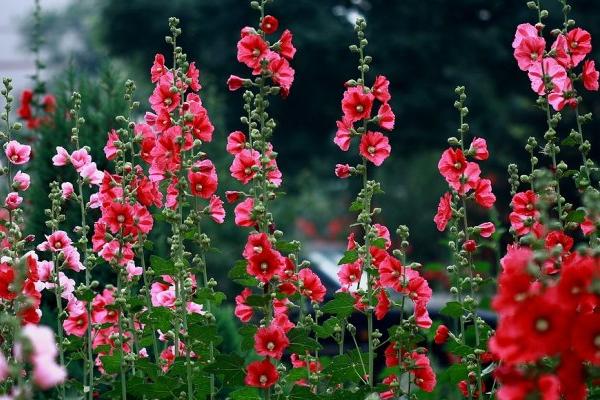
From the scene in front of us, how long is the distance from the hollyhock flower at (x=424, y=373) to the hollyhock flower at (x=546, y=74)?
36.3 inches

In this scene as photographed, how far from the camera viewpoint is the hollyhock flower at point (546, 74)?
3229 mm

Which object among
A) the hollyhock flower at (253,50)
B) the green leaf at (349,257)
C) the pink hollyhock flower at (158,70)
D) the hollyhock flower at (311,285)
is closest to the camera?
the hollyhock flower at (253,50)

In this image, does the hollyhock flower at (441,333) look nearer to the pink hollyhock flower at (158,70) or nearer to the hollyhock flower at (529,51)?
the hollyhock flower at (529,51)

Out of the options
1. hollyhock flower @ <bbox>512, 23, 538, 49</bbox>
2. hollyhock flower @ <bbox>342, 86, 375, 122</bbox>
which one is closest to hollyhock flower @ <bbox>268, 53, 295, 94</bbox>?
hollyhock flower @ <bbox>342, 86, 375, 122</bbox>

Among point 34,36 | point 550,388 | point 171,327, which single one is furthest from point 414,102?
point 550,388

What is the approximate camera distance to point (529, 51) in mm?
3229

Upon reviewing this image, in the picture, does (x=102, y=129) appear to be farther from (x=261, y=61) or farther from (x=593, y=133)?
(x=593, y=133)

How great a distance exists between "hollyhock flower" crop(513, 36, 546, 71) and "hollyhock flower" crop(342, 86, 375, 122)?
50 cm

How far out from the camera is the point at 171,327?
365 cm

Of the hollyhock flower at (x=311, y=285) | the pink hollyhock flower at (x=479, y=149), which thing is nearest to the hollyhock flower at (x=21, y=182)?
the hollyhock flower at (x=311, y=285)

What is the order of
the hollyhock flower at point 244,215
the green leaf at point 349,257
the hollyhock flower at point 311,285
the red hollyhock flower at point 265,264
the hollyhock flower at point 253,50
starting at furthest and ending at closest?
1. the hollyhock flower at point 311,285
2. the green leaf at point 349,257
3. the hollyhock flower at point 253,50
4. the hollyhock flower at point 244,215
5. the red hollyhock flower at point 265,264

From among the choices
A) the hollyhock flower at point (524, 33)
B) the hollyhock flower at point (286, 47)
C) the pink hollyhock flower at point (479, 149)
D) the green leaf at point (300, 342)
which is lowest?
the green leaf at point (300, 342)

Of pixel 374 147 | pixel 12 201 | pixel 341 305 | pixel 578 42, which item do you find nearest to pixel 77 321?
pixel 12 201

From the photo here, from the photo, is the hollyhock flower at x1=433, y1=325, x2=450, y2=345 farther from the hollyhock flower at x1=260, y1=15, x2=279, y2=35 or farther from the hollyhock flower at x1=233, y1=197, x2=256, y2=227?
the hollyhock flower at x1=260, y1=15, x2=279, y2=35
